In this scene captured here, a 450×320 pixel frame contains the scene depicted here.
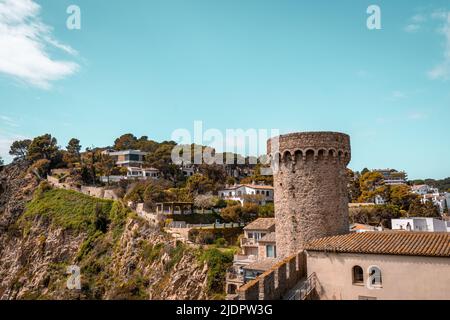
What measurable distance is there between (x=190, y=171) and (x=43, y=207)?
109 feet

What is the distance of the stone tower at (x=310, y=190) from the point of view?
14805 mm

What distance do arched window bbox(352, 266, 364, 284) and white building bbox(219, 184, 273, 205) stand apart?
4715 cm

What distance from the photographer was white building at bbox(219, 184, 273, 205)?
203ft

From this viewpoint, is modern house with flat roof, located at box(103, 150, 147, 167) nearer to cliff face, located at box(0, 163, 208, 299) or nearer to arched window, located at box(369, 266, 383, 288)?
cliff face, located at box(0, 163, 208, 299)

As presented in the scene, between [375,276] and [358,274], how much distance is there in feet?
2.20

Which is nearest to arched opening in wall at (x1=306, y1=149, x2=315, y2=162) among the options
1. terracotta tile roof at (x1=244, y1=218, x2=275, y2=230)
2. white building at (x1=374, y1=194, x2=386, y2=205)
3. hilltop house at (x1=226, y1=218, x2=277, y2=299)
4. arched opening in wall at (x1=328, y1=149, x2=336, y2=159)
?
arched opening in wall at (x1=328, y1=149, x2=336, y2=159)

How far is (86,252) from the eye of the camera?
1994 inches

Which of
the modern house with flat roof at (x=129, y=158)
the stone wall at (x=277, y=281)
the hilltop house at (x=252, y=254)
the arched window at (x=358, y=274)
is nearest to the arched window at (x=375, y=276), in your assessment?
the arched window at (x=358, y=274)

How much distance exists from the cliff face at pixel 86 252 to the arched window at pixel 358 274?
23287mm

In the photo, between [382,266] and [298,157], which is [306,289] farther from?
[298,157]

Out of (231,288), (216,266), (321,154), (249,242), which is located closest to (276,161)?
(321,154)

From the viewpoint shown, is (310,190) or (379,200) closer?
(310,190)

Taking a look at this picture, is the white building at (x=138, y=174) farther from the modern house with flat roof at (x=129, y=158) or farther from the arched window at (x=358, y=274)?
the arched window at (x=358, y=274)
